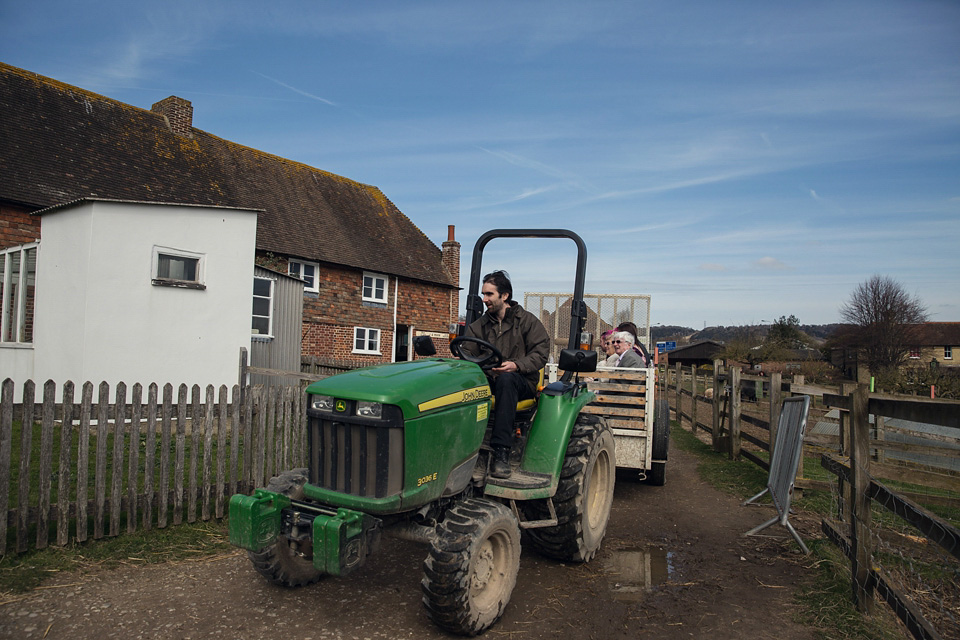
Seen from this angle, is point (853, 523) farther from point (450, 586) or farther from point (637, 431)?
point (637, 431)

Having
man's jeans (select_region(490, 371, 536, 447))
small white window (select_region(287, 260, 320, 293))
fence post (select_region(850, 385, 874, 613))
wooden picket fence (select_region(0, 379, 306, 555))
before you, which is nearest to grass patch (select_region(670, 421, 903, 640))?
fence post (select_region(850, 385, 874, 613))

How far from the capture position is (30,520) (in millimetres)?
4504

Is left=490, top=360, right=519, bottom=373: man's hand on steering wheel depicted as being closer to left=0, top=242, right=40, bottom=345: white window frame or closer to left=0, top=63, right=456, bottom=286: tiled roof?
left=0, top=242, right=40, bottom=345: white window frame

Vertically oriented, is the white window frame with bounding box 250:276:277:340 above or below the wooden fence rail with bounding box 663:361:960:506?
above

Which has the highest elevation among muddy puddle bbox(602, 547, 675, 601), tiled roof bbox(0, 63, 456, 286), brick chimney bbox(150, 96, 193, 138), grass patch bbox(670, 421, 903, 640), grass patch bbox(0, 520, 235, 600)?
brick chimney bbox(150, 96, 193, 138)

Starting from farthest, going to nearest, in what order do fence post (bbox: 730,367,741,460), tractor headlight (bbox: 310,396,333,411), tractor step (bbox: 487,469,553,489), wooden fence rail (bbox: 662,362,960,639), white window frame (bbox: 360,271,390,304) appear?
1. white window frame (bbox: 360,271,390,304)
2. fence post (bbox: 730,367,741,460)
3. tractor step (bbox: 487,469,553,489)
4. tractor headlight (bbox: 310,396,333,411)
5. wooden fence rail (bbox: 662,362,960,639)

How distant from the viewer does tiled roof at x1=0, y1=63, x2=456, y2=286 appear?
50.1 ft

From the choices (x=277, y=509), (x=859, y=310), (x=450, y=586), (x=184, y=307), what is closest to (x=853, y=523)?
(x=450, y=586)

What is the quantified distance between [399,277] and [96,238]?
15.5 metres

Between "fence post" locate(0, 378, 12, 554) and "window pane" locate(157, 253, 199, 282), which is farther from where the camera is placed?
"window pane" locate(157, 253, 199, 282)

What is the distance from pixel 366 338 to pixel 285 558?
64.3 ft

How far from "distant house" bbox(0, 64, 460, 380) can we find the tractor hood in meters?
7.64

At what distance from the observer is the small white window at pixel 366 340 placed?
75.2ft

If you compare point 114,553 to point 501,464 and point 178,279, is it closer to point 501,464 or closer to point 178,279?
point 501,464
